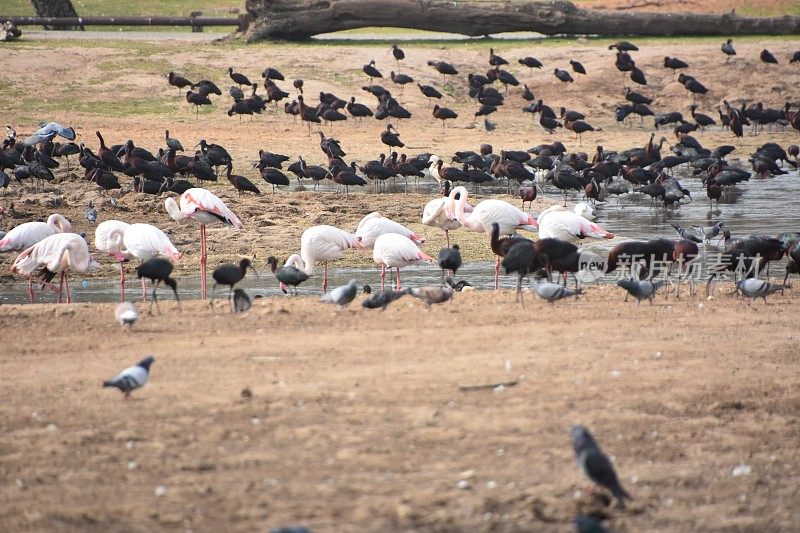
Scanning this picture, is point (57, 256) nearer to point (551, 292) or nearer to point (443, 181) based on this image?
point (551, 292)

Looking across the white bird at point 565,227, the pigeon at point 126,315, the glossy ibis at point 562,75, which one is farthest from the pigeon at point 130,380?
the glossy ibis at point 562,75

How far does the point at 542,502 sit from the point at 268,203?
12222 mm

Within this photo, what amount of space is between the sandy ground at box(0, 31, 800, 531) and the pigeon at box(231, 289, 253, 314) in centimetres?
15

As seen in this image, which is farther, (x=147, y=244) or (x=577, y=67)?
(x=577, y=67)

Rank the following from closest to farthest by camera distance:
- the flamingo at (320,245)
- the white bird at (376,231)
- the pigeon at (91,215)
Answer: the flamingo at (320,245)
the white bird at (376,231)
the pigeon at (91,215)

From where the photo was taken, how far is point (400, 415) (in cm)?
796

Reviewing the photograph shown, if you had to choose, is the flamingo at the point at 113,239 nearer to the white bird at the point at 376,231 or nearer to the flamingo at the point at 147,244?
the flamingo at the point at 147,244

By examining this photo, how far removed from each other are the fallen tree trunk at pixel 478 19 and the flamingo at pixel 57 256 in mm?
19651

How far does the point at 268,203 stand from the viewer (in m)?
18.4

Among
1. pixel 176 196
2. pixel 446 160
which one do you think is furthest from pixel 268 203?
pixel 446 160

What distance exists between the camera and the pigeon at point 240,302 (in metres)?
11.0

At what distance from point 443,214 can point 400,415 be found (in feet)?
24.9

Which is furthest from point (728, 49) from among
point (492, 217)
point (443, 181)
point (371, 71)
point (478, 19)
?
point (492, 217)

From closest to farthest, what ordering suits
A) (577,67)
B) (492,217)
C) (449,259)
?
1. (449,259)
2. (492,217)
3. (577,67)
